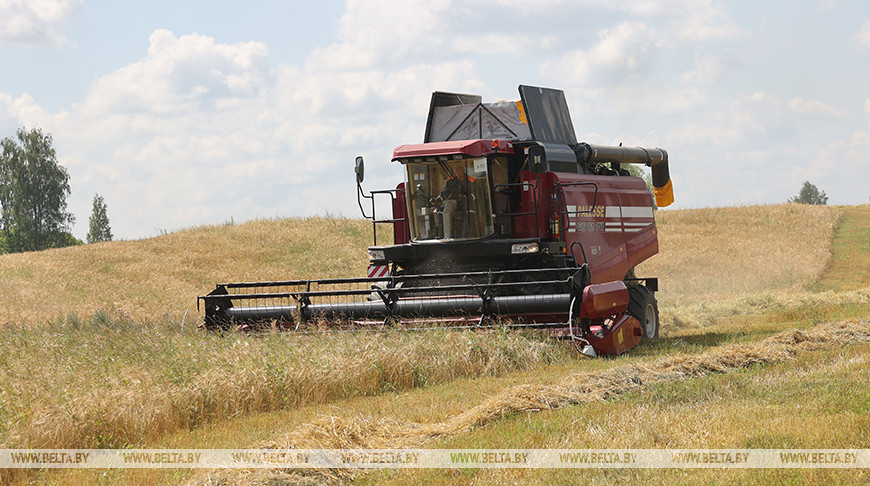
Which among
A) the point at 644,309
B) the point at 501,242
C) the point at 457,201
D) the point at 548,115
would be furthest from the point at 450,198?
the point at 644,309

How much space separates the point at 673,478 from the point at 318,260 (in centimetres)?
2571

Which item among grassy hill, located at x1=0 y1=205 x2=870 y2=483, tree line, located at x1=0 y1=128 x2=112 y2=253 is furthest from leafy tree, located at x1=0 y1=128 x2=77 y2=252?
grassy hill, located at x1=0 y1=205 x2=870 y2=483

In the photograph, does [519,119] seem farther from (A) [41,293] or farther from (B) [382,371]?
(A) [41,293]

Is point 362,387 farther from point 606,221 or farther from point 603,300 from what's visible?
point 606,221

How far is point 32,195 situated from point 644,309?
6051cm

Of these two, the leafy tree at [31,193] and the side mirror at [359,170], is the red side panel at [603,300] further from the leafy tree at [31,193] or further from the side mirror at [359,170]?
the leafy tree at [31,193]

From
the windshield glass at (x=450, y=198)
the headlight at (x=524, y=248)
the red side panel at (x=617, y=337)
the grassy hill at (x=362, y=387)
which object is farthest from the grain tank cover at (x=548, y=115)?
the grassy hill at (x=362, y=387)

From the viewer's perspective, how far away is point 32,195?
62.7 m

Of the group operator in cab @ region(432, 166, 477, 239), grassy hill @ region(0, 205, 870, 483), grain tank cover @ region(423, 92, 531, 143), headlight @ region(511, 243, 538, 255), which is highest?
grain tank cover @ region(423, 92, 531, 143)

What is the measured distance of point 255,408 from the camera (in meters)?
7.38

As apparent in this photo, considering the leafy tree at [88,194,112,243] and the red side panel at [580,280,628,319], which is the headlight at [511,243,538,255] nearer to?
the red side panel at [580,280,628,319]

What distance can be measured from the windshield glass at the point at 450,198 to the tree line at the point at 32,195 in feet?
193

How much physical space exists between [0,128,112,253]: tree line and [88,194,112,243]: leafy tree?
24.1ft

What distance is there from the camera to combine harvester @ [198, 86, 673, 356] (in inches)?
399
